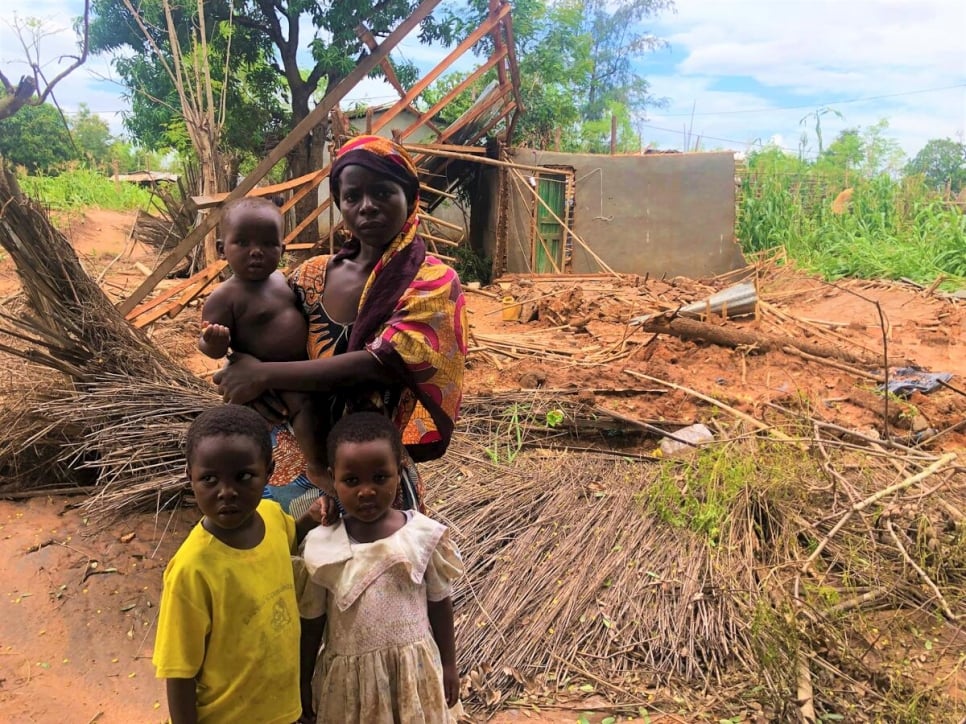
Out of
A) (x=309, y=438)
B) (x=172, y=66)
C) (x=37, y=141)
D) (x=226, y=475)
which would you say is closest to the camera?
(x=226, y=475)

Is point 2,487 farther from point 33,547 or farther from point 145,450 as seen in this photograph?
point 145,450

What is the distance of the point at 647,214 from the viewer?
11172 millimetres

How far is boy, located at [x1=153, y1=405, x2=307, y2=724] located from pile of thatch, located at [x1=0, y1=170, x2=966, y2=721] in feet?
3.98

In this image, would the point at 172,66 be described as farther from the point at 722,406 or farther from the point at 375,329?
the point at 375,329

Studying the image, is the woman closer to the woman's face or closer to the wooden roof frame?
the woman's face

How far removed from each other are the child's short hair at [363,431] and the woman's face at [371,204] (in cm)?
36

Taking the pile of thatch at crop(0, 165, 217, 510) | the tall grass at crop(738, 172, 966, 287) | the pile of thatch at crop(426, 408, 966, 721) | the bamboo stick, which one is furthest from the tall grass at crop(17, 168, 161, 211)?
the pile of thatch at crop(426, 408, 966, 721)

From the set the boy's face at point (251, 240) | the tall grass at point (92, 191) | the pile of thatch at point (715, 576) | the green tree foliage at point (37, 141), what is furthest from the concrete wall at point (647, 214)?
the green tree foliage at point (37, 141)

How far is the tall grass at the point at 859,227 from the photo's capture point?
8.66 meters

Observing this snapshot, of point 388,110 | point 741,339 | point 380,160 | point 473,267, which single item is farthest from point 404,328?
point 473,267

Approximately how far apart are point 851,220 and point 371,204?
37.6 feet

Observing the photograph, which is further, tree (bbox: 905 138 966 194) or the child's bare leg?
tree (bbox: 905 138 966 194)

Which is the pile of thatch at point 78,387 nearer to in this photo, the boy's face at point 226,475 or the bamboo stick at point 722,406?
the boy's face at point 226,475

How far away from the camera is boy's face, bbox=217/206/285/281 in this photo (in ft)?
4.47
